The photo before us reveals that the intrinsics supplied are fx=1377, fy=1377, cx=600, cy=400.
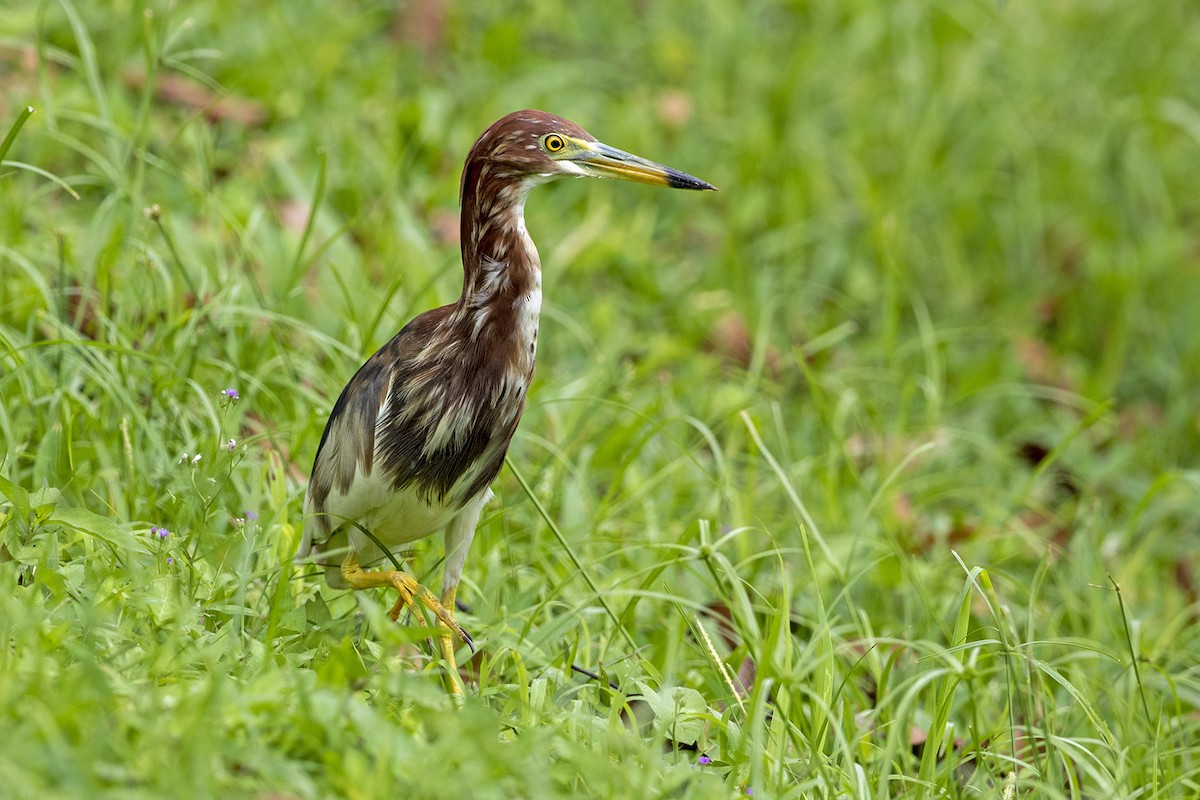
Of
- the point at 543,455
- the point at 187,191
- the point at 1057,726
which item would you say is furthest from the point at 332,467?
the point at 187,191

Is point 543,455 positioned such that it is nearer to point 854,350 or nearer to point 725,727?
point 725,727

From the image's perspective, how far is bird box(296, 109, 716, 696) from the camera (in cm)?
323

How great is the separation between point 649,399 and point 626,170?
6.52 feet

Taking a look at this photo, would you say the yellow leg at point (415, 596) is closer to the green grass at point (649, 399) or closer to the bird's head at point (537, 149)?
the green grass at point (649, 399)

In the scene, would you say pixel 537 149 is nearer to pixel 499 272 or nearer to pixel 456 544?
pixel 499 272

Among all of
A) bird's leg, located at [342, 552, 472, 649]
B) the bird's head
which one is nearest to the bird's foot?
bird's leg, located at [342, 552, 472, 649]

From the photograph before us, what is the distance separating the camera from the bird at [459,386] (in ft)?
10.6

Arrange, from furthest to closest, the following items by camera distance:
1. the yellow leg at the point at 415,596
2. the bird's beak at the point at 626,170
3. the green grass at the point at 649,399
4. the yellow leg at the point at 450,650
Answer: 1. the bird's beak at the point at 626,170
2. the yellow leg at the point at 415,596
3. the yellow leg at the point at 450,650
4. the green grass at the point at 649,399

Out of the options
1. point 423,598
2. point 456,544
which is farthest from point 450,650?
point 456,544

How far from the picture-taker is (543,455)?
4.77 meters

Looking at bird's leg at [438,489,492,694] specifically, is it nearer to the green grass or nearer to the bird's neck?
the green grass

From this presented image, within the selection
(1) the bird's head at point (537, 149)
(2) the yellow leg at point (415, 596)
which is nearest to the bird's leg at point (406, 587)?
(2) the yellow leg at point (415, 596)

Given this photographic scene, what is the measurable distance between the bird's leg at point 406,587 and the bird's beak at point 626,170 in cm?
109

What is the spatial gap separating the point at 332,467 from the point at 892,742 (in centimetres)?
148
